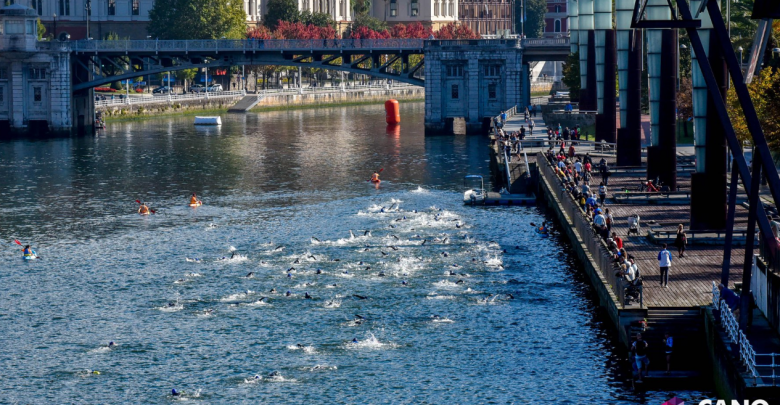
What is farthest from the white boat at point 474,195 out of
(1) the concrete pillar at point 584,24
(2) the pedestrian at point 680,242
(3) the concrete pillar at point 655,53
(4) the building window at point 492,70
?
(4) the building window at point 492,70

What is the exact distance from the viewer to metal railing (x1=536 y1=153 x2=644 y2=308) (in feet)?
178

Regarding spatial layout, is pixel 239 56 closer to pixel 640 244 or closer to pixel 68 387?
pixel 640 244

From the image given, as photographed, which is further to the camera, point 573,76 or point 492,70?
point 573,76

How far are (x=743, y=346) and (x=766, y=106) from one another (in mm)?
40509

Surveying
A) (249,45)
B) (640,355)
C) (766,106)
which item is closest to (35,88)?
(249,45)

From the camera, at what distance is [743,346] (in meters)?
44.0

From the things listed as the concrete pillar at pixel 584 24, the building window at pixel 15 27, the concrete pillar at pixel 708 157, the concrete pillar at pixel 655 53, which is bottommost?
the concrete pillar at pixel 708 157

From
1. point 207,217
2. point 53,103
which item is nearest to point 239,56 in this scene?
point 53,103

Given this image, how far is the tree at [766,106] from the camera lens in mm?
78938

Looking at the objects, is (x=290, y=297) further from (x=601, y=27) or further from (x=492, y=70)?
(x=492, y=70)

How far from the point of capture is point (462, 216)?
93.2 metres

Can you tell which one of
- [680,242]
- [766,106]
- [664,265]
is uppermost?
[766,106]

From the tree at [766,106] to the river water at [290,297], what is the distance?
14937 mm

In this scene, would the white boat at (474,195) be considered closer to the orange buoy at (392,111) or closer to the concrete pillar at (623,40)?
the concrete pillar at (623,40)
